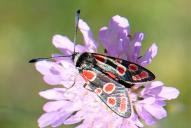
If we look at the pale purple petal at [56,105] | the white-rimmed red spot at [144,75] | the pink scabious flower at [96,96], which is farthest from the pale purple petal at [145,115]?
the pale purple petal at [56,105]

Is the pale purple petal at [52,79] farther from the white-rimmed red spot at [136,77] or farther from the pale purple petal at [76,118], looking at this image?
the white-rimmed red spot at [136,77]

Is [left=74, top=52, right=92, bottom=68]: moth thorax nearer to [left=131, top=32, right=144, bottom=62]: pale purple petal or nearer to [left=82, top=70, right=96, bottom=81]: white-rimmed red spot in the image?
[left=82, top=70, right=96, bottom=81]: white-rimmed red spot

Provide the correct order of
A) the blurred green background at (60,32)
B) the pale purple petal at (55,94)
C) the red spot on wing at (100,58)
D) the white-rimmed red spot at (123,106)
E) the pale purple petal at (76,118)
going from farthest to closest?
the blurred green background at (60,32)
the pale purple petal at (55,94)
the pale purple petal at (76,118)
the red spot on wing at (100,58)
the white-rimmed red spot at (123,106)

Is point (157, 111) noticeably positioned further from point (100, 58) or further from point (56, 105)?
point (56, 105)

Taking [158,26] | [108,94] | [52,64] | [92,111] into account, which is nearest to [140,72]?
[108,94]

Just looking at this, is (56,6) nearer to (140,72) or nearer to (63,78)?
(63,78)

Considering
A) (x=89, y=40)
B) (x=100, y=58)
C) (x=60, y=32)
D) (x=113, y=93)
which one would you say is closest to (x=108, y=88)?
(x=113, y=93)

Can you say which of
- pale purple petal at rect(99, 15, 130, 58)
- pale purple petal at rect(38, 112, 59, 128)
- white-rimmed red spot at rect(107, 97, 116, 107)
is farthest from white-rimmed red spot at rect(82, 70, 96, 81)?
pale purple petal at rect(38, 112, 59, 128)
